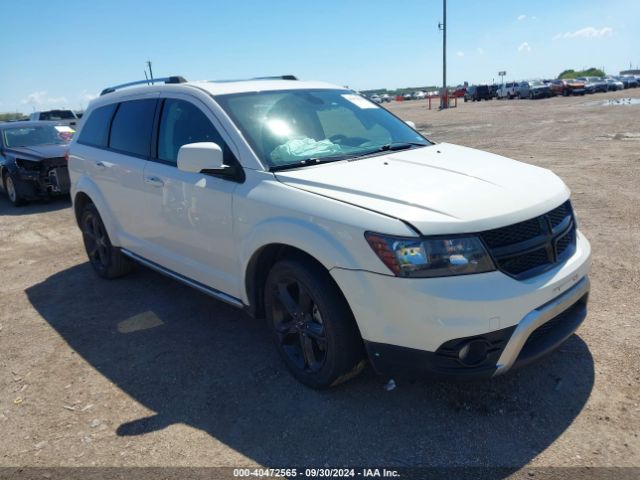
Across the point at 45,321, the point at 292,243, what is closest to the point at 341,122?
the point at 292,243

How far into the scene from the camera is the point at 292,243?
3.03m

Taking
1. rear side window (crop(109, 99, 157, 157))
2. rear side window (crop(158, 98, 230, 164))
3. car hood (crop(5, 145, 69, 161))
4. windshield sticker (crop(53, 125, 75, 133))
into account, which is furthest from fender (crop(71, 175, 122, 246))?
windshield sticker (crop(53, 125, 75, 133))

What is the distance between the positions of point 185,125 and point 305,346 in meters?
1.99

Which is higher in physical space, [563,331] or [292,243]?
[292,243]

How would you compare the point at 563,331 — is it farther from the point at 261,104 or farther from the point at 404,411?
the point at 261,104

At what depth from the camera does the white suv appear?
2611 mm

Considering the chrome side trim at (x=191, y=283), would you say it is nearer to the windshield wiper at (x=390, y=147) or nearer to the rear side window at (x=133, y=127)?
the rear side window at (x=133, y=127)

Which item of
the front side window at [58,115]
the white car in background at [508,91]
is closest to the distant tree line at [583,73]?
the white car in background at [508,91]

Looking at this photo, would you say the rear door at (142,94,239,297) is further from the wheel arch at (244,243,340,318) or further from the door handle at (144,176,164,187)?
the wheel arch at (244,243,340,318)

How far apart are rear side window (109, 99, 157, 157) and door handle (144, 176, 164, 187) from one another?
252 mm

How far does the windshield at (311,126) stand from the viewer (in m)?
3.57

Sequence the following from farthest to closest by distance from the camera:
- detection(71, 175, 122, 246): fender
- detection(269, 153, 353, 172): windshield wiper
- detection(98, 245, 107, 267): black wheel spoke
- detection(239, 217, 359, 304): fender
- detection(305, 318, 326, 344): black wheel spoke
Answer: detection(98, 245, 107, 267): black wheel spoke → detection(71, 175, 122, 246): fender → detection(269, 153, 353, 172): windshield wiper → detection(305, 318, 326, 344): black wheel spoke → detection(239, 217, 359, 304): fender

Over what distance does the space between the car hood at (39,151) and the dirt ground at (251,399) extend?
573 cm

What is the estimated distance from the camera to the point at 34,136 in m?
11.1
